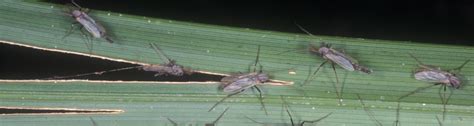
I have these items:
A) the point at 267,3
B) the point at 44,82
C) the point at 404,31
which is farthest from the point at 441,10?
the point at 44,82

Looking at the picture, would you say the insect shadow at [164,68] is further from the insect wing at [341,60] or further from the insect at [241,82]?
the insect wing at [341,60]

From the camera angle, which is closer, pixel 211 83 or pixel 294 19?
pixel 211 83

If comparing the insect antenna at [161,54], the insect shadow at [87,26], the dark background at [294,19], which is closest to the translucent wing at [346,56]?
the dark background at [294,19]

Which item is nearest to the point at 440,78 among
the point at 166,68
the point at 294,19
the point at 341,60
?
the point at 341,60

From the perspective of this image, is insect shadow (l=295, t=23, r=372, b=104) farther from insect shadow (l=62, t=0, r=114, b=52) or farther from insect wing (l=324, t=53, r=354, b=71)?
insect shadow (l=62, t=0, r=114, b=52)

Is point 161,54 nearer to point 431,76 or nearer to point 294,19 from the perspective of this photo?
point 294,19

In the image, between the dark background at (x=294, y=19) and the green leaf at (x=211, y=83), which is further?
the dark background at (x=294, y=19)
